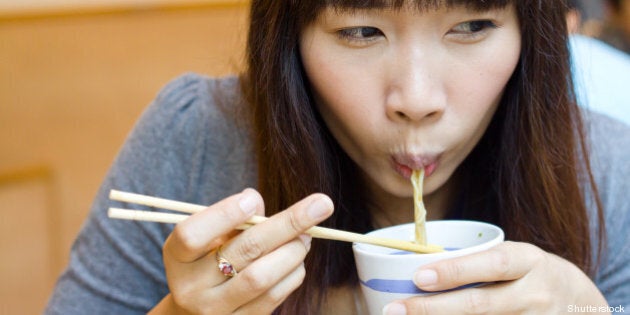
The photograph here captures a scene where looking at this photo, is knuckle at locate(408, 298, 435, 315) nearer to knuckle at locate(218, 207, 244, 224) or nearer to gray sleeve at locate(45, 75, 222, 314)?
knuckle at locate(218, 207, 244, 224)

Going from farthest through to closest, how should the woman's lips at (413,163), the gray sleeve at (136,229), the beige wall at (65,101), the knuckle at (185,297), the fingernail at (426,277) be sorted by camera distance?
the beige wall at (65,101) < the gray sleeve at (136,229) < the woman's lips at (413,163) < the knuckle at (185,297) < the fingernail at (426,277)

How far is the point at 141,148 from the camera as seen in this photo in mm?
1336

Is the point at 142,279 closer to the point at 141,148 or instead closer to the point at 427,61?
the point at 141,148

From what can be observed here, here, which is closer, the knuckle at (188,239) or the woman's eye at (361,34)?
the knuckle at (188,239)

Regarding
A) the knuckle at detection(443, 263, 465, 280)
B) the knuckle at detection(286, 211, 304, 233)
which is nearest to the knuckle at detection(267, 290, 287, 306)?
the knuckle at detection(286, 211, 304, 233)

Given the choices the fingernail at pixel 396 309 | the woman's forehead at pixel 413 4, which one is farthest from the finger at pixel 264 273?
the woman's forehead at pixel 413 4

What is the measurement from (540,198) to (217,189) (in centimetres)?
57

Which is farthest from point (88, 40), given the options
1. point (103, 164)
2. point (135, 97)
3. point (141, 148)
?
point (141, 148)

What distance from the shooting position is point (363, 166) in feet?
3.73

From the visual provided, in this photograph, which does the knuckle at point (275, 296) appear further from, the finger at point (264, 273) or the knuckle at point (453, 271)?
the knuckle at point (453, 271)

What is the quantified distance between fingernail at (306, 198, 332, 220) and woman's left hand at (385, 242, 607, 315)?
126 millimetres

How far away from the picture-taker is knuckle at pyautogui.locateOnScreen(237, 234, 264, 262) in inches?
33.8

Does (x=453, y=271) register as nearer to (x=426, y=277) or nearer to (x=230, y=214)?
(x=426, y=277)

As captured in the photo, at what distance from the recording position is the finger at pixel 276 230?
0.84 meters
